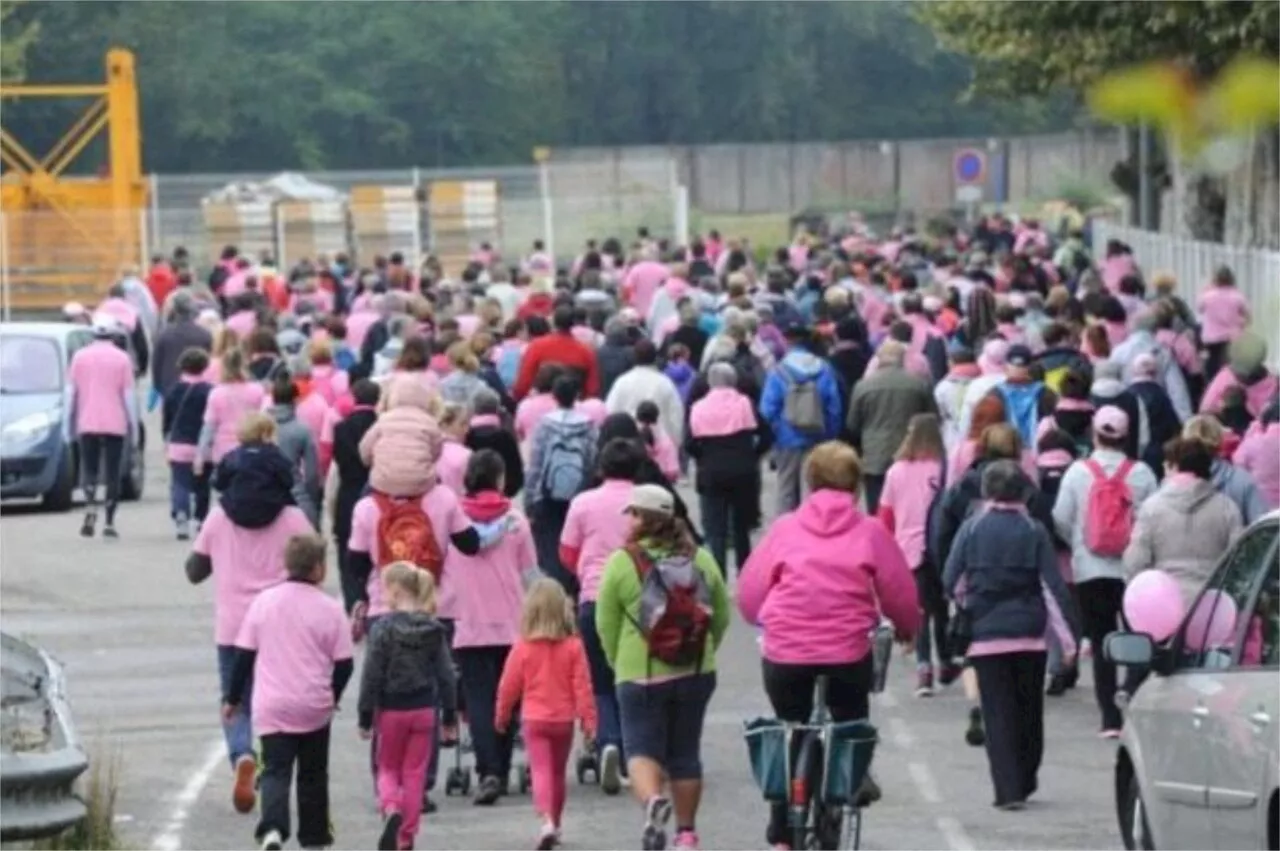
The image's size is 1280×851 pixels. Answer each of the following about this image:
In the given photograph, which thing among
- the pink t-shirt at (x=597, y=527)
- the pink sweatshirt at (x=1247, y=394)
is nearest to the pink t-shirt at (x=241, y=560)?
the pink t-shirt at (x=597, y=527)

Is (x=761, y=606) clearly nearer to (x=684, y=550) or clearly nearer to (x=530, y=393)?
(x=684, y=550)

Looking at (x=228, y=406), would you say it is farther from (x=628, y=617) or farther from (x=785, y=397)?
(x=628, y=617)

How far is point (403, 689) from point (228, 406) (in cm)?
957

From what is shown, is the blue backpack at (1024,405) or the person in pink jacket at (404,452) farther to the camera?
the blue backpack at (1024,405)

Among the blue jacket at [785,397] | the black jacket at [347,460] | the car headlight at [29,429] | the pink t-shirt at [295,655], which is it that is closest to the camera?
the pink t-shirt at [295,655]

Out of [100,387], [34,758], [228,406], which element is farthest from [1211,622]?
[100,387]

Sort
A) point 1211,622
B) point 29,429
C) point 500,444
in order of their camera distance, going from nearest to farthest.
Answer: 1. point 1211,622
2. point 500,444
3. point 29,429

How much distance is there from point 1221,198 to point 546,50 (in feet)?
91.0

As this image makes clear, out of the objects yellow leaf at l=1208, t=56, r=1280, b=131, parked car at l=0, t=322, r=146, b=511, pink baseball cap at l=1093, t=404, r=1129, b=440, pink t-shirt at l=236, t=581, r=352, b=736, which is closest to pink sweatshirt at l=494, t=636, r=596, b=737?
pink t-shirt at l=236, t=581, r=352, b=736

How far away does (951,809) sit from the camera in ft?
46.2

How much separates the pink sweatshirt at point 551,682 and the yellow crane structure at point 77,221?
1457 inches

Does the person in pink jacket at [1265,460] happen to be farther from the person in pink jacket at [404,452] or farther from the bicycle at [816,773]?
the bicycle at [816,773]

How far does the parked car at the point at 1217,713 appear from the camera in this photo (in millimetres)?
9195

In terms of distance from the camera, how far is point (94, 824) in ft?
39.7
